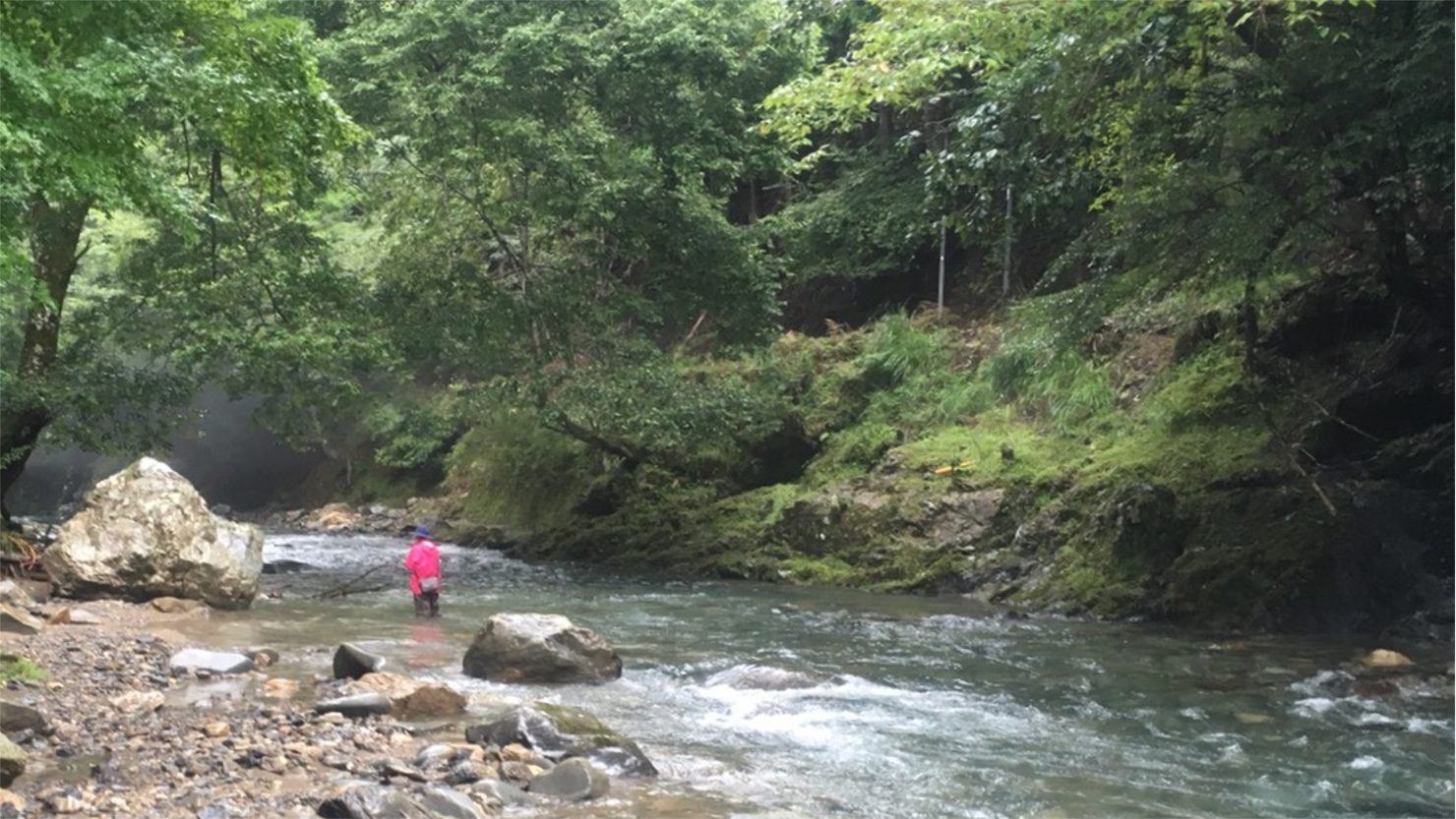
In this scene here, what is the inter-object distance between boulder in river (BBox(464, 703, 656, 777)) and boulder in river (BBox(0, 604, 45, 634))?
4.94 meters

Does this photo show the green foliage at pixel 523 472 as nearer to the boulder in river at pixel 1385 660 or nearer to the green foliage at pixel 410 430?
the green foliage at pixel 410 430

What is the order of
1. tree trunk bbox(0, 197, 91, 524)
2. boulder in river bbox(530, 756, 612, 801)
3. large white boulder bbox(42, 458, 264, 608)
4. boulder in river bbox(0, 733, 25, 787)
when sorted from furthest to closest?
1. tree trunk bbox(0, 197, 91, 524)
2. large white boulder bbox(42, 458, 264, 608)
3. boulder in river bbox(530, 756, 612, 801)
4. boulder in river bbox(0, 733, 25, 787)

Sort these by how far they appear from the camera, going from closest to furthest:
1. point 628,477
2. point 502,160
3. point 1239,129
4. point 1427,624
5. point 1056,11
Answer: point 1056,11 < point 1239,129 < point 1427,624 < point 502,160 < point 628,477

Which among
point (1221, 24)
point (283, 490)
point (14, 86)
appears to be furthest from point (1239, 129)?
point (283, 490)

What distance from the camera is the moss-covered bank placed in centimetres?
1295

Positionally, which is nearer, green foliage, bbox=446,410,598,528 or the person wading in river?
the person wading in river

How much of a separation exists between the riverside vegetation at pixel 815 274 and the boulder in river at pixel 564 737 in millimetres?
3292

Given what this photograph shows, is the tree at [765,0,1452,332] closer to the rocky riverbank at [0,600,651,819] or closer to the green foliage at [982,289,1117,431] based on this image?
the green foliage at [982,289,1117,431]

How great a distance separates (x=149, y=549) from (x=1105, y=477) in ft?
33.9

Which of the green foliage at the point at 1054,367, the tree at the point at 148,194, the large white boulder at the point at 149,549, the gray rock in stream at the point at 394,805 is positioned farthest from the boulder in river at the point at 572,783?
the large white boulder at the point at 149,549

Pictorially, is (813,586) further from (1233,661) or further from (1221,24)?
(1221,24)

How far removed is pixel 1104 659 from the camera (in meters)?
11.2

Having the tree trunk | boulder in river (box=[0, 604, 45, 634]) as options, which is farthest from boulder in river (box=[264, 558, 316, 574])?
boulder in river (box=[0, 604, 45, 634])

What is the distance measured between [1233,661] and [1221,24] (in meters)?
5.01
